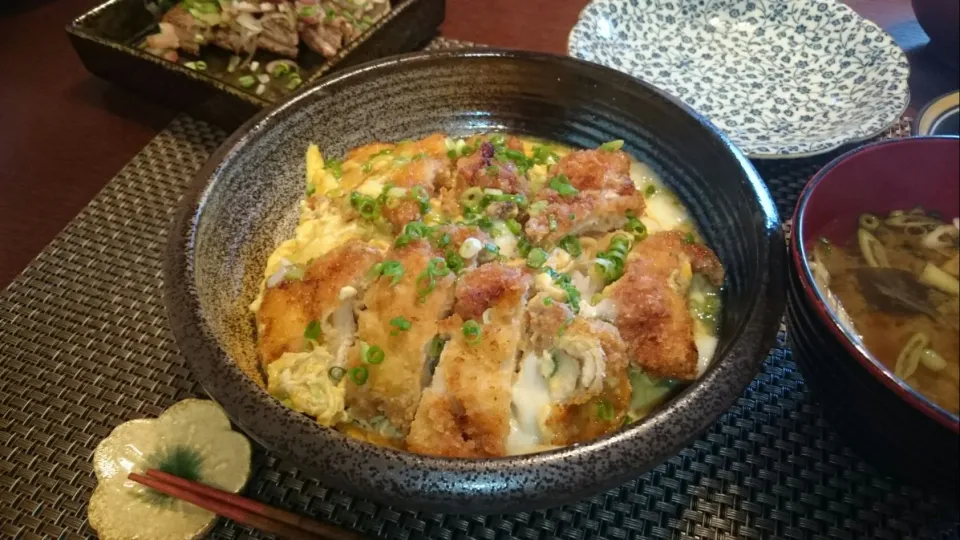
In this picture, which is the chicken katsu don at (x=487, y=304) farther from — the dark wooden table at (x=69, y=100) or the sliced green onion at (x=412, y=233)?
the dark wooden table at (x=69, y=100)

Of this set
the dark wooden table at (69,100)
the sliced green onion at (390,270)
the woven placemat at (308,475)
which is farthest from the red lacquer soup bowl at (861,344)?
the dark wooden table at (69,100)

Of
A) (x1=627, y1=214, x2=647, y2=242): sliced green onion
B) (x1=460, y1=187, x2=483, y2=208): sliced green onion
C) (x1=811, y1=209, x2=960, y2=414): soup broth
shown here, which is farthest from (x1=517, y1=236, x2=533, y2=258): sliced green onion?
(x1=811, y1=209, x2=960, y2=414): soup broth

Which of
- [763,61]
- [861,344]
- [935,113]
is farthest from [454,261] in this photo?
[763,61]

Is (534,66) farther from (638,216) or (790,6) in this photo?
(790,6)

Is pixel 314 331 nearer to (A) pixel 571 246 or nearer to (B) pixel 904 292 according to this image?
(A) pixel 571 246

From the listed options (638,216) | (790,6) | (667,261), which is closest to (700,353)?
(667,261)

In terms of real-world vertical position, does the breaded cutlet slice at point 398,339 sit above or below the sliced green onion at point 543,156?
below

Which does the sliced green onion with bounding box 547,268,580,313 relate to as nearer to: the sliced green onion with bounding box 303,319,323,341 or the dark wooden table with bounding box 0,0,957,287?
the sliced green onion with bounding box 303,319,323,341
